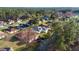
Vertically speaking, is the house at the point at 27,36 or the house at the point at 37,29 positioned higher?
the house at the point at 37,29

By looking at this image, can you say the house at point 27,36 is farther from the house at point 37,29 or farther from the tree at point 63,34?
the tree at point 63,34

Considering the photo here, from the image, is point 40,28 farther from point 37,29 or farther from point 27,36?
point 27,36

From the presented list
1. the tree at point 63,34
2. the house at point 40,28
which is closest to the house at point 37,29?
the house at point 40,28

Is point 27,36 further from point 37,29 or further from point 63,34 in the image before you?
point 63,34

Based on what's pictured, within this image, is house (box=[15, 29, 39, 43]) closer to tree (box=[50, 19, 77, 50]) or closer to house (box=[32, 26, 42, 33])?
house (box=[32, 26, 42, 33])

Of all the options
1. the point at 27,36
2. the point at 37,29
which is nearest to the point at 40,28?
the point at 37,29

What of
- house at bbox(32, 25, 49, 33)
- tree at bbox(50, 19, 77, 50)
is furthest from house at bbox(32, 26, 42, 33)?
tree at bbox(50, 19, 77, 50)

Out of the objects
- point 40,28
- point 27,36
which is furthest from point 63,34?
point 27,36

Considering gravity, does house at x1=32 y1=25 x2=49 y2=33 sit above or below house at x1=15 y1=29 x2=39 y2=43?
above
